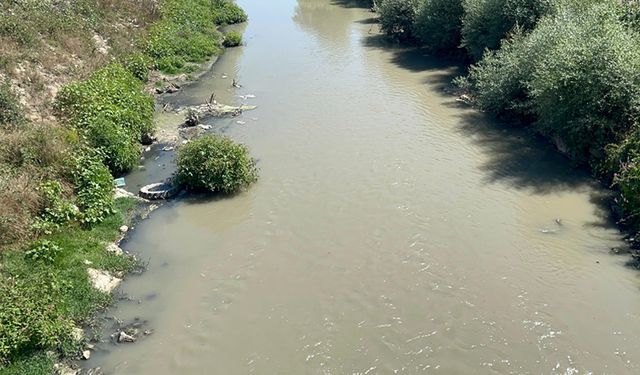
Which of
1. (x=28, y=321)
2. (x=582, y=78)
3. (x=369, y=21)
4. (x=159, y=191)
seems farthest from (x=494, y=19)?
(x=28, y=321)

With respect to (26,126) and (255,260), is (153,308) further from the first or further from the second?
(26,126)

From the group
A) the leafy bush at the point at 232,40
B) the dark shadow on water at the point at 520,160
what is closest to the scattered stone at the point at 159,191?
the dark shadow on water at the point at 520,160

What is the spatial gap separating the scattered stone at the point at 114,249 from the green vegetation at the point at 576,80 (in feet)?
46.0

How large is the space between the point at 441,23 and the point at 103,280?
24081 millimetres

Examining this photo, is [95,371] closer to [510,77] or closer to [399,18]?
[510,77]

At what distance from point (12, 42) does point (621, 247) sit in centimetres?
2269

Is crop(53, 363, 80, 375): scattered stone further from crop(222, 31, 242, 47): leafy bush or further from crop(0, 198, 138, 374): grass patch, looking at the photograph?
crop(222, 31, 242, 47): leafy bush

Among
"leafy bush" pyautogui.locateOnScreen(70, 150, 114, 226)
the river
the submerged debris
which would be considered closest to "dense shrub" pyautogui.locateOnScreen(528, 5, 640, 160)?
the river

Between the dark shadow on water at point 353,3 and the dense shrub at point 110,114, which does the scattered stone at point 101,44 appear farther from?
the dark shadow on water at point 353,3

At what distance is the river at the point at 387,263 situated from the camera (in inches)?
474

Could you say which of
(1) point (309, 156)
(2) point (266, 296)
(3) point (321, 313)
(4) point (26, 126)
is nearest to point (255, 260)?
(2) point (266, 296)

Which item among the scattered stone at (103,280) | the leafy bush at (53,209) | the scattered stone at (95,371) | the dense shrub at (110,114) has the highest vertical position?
the dense shrub at (110,114)

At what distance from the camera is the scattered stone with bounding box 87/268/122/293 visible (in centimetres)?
1383

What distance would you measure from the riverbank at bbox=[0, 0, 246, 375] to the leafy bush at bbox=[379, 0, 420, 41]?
1331cm
